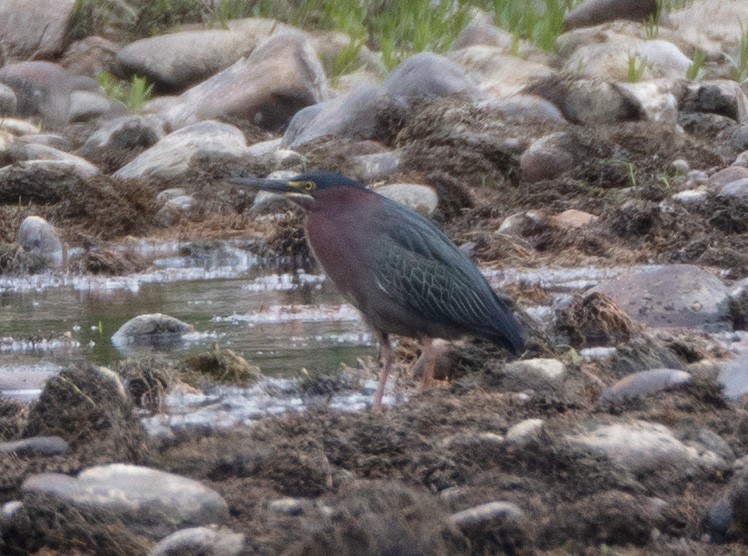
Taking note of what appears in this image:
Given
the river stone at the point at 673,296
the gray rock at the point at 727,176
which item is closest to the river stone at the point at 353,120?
the gray rock at the point at 727,176

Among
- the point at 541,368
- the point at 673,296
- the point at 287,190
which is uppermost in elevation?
the point at 287,190

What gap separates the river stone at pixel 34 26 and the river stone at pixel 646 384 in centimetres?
1402

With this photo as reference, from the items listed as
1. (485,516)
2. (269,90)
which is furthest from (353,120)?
(485,516)

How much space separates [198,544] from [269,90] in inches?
454

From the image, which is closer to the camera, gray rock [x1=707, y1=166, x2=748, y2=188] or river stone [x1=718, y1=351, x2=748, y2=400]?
river stone [x1=718, y1=351, x2=748, y2=400]

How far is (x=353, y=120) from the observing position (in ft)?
41.4

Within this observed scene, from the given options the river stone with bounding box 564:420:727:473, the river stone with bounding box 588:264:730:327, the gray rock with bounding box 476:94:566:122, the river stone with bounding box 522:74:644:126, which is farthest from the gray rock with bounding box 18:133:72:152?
the river stone with bounding box 564:420:727:473

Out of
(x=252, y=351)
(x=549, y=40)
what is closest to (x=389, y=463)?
(x=252, y=351)

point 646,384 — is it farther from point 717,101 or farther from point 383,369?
point 717,101

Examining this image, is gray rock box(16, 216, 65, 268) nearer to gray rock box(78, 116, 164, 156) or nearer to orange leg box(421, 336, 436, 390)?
gray rock box(78, 116, 164, 156)

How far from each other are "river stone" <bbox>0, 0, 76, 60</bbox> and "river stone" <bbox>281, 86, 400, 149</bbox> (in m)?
5.81

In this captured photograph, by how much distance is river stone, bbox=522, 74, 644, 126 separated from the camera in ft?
42.2

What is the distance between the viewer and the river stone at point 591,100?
1287cm

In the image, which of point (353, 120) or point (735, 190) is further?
point (353, 120)
